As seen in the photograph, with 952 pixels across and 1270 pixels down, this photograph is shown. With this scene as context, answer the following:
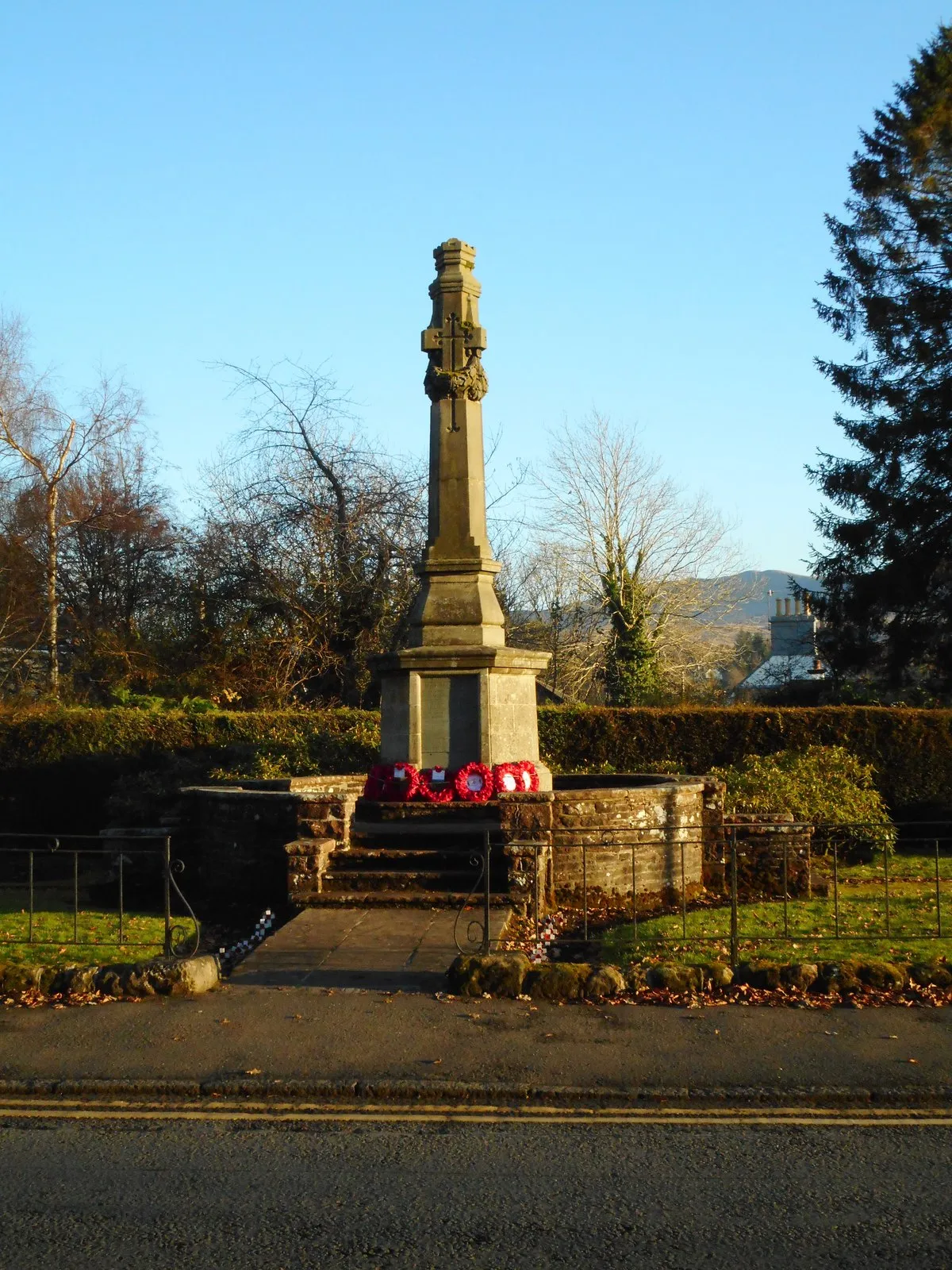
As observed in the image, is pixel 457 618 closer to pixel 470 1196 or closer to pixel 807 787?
pixel 807 787

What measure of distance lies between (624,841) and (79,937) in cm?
529

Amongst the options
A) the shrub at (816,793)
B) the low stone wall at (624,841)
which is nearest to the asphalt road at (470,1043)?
the low stone wall at (624,841)

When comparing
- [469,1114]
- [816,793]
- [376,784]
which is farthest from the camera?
[816,793]

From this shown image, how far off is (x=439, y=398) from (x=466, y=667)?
10.9 feet

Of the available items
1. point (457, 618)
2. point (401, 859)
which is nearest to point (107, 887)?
point (401, 859)

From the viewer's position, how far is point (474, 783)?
43.4 feet

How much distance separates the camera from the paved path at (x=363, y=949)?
841 centimetres

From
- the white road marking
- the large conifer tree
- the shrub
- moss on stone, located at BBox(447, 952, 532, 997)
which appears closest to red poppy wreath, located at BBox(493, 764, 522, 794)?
the shrub

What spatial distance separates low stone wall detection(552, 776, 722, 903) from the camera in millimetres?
12039

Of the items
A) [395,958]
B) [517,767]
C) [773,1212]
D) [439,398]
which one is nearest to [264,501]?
[439,398]

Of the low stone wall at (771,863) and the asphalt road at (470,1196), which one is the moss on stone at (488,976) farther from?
the low stone wall at (771,863)

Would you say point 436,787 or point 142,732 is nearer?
point 436,787

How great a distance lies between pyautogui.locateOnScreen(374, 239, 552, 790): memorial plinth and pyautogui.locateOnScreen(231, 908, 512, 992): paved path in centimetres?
316

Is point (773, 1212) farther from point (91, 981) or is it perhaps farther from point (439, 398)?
point (439, 398)
